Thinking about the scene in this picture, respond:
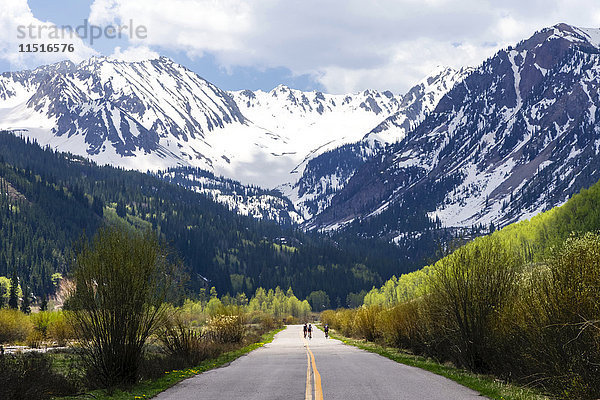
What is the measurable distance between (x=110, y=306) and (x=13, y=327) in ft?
187

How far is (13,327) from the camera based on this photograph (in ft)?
226

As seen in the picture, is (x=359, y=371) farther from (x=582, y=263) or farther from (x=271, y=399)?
(x=582, y=263)

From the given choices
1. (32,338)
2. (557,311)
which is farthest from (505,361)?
(32,338)

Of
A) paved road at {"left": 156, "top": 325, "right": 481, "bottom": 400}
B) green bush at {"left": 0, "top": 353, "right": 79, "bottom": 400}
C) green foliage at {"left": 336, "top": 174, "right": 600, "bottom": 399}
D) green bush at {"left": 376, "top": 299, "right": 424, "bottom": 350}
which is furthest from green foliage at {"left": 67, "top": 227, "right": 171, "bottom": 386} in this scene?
green bush at {"left": 376, "top": 299, "right": 424, "bottom": 350}

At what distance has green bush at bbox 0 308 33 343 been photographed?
222 feet

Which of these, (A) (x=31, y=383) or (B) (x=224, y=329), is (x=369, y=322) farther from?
(A) (x=31, y=383)

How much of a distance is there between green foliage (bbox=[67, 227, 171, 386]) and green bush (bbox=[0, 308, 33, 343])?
54.2 m

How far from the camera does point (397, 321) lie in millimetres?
40375

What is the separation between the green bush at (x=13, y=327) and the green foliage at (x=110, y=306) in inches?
2134

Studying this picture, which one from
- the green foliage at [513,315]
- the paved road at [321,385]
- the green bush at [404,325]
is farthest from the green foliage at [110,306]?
the green bush at [404,325]

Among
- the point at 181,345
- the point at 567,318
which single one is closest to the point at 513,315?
the point at 567,318

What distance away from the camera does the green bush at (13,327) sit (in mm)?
67625

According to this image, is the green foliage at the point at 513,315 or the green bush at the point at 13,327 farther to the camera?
the green bush at the point at 13,327

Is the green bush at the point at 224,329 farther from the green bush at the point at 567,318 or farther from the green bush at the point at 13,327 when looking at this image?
the green bush at the point at 13,327
